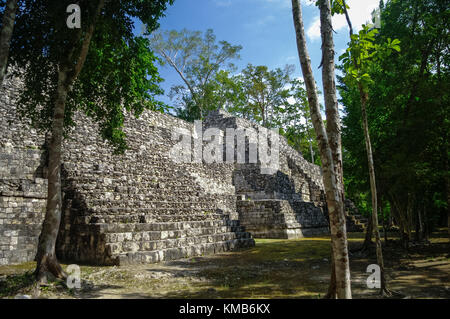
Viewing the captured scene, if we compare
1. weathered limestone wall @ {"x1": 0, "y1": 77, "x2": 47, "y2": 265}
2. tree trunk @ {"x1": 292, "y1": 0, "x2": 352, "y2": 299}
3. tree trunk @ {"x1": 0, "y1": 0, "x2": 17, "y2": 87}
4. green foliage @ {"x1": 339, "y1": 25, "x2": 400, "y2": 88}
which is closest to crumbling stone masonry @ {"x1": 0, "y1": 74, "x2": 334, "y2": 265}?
weathered limestone wall @ {"x1": 0, "y1": 77, "x2": 47, "y2": 265}

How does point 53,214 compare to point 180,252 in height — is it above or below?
above

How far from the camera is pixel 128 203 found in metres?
8.22

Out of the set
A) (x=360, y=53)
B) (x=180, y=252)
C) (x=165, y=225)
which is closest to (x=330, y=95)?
(x=360, y=53)

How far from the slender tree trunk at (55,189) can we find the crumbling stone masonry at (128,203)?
161 centimetres

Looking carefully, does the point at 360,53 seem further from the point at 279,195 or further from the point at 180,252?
the point at 279,195

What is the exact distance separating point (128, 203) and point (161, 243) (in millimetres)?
1528

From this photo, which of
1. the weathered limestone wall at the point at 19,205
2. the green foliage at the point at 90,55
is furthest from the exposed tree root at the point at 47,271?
the green foliage at the point at 90,55

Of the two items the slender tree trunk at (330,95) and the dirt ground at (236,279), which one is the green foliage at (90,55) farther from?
the slender tree trunk at (330,95)

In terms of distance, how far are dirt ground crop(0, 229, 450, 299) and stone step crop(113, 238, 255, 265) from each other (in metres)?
0.27

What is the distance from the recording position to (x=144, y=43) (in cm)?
720

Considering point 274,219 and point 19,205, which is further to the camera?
point 274,219

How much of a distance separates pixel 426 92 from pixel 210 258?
6.63m

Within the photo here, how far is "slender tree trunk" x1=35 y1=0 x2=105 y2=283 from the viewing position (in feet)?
15.7

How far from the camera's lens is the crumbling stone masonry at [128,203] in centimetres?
674
